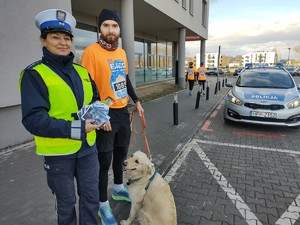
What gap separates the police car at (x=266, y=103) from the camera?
21.0 ft

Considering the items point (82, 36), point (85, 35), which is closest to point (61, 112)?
point (82, 36)

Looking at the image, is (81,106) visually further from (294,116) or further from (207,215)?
(294,116)

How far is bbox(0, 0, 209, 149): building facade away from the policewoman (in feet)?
11.7

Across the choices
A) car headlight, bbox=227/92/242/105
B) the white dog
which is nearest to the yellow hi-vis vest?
the white dog

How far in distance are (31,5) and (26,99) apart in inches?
173

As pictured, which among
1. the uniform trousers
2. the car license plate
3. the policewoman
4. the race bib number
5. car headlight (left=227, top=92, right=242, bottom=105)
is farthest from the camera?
car headlight (left=227, top=92, right=242, bottom=105)

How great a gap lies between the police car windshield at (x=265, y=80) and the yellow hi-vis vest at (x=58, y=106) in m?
6.70

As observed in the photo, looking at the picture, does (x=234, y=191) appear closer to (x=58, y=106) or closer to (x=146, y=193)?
(x=146, y=193)

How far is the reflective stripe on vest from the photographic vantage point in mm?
1769

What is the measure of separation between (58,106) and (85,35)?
39.3 feet

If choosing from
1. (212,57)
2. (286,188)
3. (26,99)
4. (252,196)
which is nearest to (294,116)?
(286,188)

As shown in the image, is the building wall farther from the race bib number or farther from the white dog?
the white dog

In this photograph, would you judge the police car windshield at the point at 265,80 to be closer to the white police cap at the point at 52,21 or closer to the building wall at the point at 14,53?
the building wall at the point at 14,53

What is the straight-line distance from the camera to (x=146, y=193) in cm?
258
